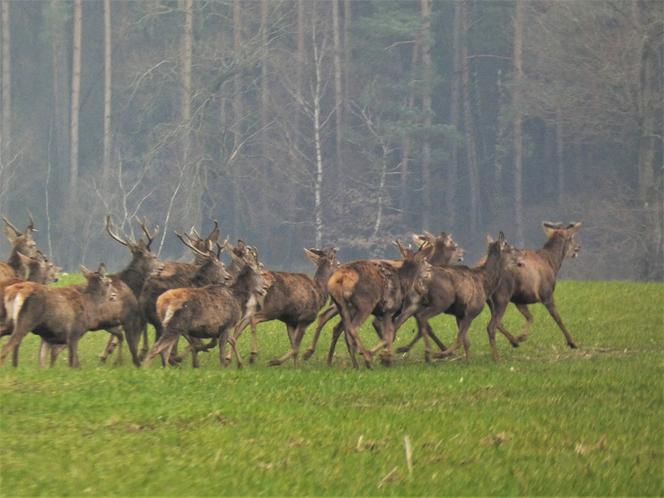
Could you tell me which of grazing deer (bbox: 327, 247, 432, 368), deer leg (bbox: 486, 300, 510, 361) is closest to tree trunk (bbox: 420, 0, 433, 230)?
deer leg (bbox: 486, 300, 510, 361)

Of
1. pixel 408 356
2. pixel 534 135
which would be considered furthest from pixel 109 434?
pixel 534 135

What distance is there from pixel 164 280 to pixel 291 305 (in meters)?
1.55

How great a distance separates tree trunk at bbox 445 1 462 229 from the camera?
6127cm

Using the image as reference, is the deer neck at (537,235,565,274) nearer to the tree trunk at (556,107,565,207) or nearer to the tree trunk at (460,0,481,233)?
the tree trunk at (460,0,481,233)

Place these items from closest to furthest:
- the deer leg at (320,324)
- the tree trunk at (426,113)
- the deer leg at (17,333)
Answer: the deer leg at (17,333), the deer leg at (320,324), the tree trunk at (426,113)

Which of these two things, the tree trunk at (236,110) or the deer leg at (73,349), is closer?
the deer leg at (73,349)

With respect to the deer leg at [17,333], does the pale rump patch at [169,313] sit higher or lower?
higher

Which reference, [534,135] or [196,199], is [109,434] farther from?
[534,135]

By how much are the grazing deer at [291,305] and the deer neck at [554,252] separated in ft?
12.5

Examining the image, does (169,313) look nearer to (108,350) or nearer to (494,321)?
(108,350)

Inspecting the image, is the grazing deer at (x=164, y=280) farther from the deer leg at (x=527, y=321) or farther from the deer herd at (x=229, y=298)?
the deer leg at (x=527, y=321)

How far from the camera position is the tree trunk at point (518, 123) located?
57812mm

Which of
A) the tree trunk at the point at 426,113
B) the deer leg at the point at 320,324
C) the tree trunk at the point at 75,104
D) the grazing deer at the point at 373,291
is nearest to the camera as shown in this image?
the grazing deer at the point at 373,291

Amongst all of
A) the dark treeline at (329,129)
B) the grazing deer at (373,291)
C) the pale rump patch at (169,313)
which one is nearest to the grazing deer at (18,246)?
the pale rump patch at (169,313)
